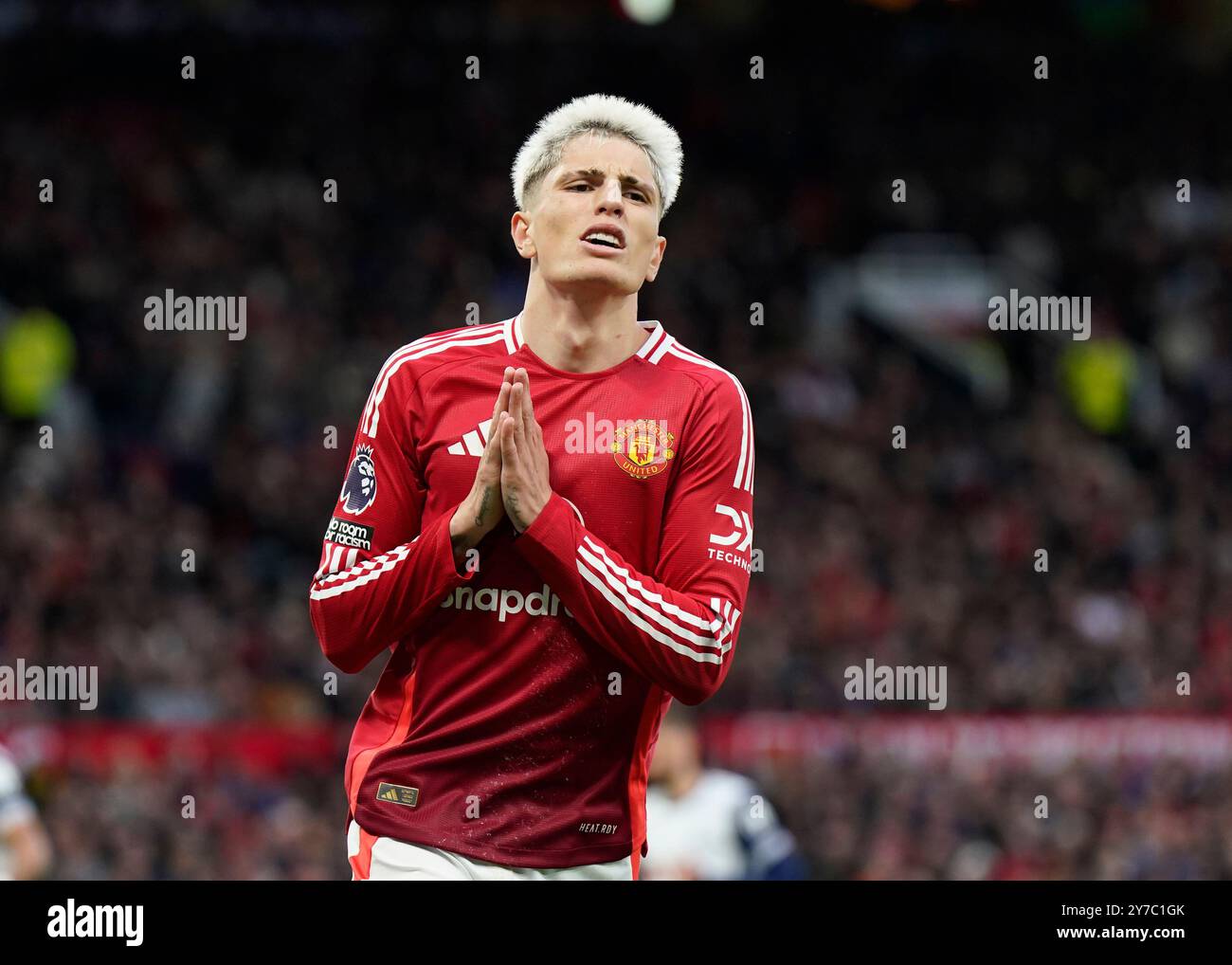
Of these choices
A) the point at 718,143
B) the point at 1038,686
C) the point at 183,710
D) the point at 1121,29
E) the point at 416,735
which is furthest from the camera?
the point at 1121,29

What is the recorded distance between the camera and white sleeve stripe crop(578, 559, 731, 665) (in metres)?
3.34

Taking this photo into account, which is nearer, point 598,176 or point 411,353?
point 598,176

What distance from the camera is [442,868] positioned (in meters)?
3.40

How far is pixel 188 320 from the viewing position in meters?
14.6

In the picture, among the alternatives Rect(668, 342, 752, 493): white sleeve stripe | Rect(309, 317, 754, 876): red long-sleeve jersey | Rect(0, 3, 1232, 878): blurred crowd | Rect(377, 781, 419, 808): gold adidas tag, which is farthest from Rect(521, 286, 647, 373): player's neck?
Rect(0, 3, 1232, 878): blurred crowd

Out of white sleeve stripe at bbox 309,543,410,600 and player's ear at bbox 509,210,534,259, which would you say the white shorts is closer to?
white sleeve stripe at bbox 309,543,410,600

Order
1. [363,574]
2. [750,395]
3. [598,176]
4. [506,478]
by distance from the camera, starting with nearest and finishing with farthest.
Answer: [506,478]
[363,574]
[598,176]
[750,395]

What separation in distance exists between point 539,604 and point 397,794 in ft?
1.57

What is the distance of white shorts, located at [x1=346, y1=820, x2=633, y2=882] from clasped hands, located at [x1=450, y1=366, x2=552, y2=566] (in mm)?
587

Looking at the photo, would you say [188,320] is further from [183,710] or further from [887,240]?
[887,240]

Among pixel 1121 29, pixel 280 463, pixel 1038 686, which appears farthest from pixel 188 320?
pixel 1121 29

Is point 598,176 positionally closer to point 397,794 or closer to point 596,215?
point 596,215

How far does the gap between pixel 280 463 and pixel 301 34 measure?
5.28 meters

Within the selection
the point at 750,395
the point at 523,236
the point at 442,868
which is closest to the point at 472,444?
the point at 523,236
